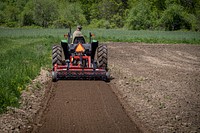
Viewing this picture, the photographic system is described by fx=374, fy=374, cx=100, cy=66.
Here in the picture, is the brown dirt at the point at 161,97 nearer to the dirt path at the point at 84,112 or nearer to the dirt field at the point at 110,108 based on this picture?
the dirt field at the point at 110,108

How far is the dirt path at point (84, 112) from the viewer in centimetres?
791

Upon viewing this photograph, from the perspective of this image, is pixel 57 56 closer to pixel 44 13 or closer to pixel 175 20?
pixel 175 20

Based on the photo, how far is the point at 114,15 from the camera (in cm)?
9062

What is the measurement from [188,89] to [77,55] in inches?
174

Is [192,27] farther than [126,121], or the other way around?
[192,27]

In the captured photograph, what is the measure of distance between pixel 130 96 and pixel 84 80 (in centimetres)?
292

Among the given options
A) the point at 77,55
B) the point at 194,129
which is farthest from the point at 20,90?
the point at 194,129

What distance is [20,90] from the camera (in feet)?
36.0

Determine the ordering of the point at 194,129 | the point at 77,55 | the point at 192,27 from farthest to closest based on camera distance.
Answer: the point at 192,27 → the point at 77,55 → the point at 194,129

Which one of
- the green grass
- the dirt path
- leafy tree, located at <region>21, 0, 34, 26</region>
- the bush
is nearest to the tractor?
the dirt path

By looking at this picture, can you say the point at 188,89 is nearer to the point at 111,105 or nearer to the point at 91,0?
the point at 111,105

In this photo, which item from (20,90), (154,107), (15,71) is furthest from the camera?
(15,71)

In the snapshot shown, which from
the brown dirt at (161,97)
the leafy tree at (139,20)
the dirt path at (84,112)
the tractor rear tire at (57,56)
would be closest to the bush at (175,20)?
the leafy tree at (139,20)

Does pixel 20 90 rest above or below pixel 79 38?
below
